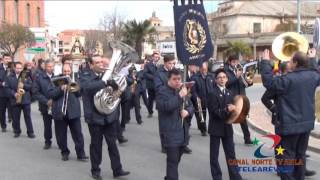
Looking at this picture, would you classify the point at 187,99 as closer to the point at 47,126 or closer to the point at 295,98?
the point at 295,98

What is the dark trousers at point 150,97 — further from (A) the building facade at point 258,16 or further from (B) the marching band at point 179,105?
(A) the building facade at point 258,16

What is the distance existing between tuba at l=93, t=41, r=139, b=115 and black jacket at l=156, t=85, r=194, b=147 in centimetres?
97

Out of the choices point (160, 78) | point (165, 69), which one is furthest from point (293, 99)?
point (165, 69)

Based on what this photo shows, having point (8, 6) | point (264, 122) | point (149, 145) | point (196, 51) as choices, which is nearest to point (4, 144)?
point (149, 145)

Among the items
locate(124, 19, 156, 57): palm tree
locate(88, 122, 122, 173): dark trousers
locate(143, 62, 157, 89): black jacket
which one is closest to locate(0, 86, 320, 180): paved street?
locate(88, 122, 122, 173): dark trousers

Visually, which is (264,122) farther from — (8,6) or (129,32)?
(8,6)

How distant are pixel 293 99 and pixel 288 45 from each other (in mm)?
1306

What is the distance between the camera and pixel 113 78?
7.54m

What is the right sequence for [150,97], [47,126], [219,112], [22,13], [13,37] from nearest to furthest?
1. [219,112]
2. [47,126]
3. [150,97]
4. [13,37]
5. [22,13]

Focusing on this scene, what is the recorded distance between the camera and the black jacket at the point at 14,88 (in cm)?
1217

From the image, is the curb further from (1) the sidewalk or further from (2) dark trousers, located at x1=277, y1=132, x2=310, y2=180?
(2) dark trousers, located at x1=277, y1=132, x2=310, y2=180

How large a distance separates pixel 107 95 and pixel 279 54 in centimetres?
255

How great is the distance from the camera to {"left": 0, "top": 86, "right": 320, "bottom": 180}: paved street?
822 cm

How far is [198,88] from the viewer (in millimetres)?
11250
